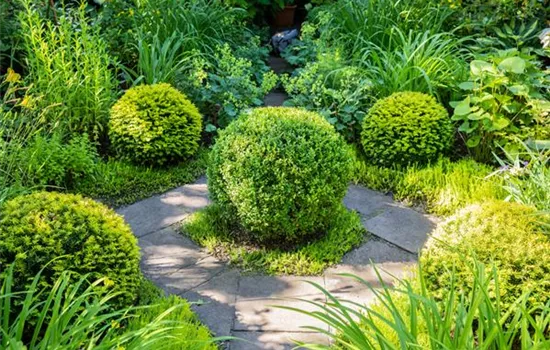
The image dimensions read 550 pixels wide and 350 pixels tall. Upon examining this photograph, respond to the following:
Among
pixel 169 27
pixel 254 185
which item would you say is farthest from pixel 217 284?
pixel 169 27

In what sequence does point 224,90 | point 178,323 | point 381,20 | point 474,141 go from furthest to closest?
point 381,20
point 224,90
point 474,141
point 178,323

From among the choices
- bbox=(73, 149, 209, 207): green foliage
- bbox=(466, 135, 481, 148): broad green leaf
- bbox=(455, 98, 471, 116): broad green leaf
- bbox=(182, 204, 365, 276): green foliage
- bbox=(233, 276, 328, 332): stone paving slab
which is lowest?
bbox=(233, 276, 328, 332): stone paving slab

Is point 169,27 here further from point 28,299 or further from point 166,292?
point 28,299

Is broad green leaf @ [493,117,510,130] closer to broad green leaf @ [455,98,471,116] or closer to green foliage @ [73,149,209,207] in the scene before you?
broad green leaf @ [455,98,471,116]

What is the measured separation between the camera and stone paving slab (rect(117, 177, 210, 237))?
3.74 m

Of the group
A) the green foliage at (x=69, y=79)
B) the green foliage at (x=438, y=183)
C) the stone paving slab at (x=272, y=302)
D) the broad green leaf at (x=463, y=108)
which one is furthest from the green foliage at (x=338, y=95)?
the stone paving slab at (x=272, y=302)

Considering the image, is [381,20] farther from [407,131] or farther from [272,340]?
[272,340]

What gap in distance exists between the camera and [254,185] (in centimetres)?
329

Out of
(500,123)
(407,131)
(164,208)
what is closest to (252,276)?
(164,208)

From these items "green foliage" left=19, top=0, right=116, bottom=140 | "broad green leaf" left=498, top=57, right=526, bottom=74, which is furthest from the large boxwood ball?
"broad green leaf" left=498, top=57, right=526, bottom=74

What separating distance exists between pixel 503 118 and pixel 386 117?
801 mm

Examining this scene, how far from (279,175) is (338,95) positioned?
5.39ft

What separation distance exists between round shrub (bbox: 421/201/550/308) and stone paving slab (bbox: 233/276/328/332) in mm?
623

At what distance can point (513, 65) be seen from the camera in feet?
13.9
